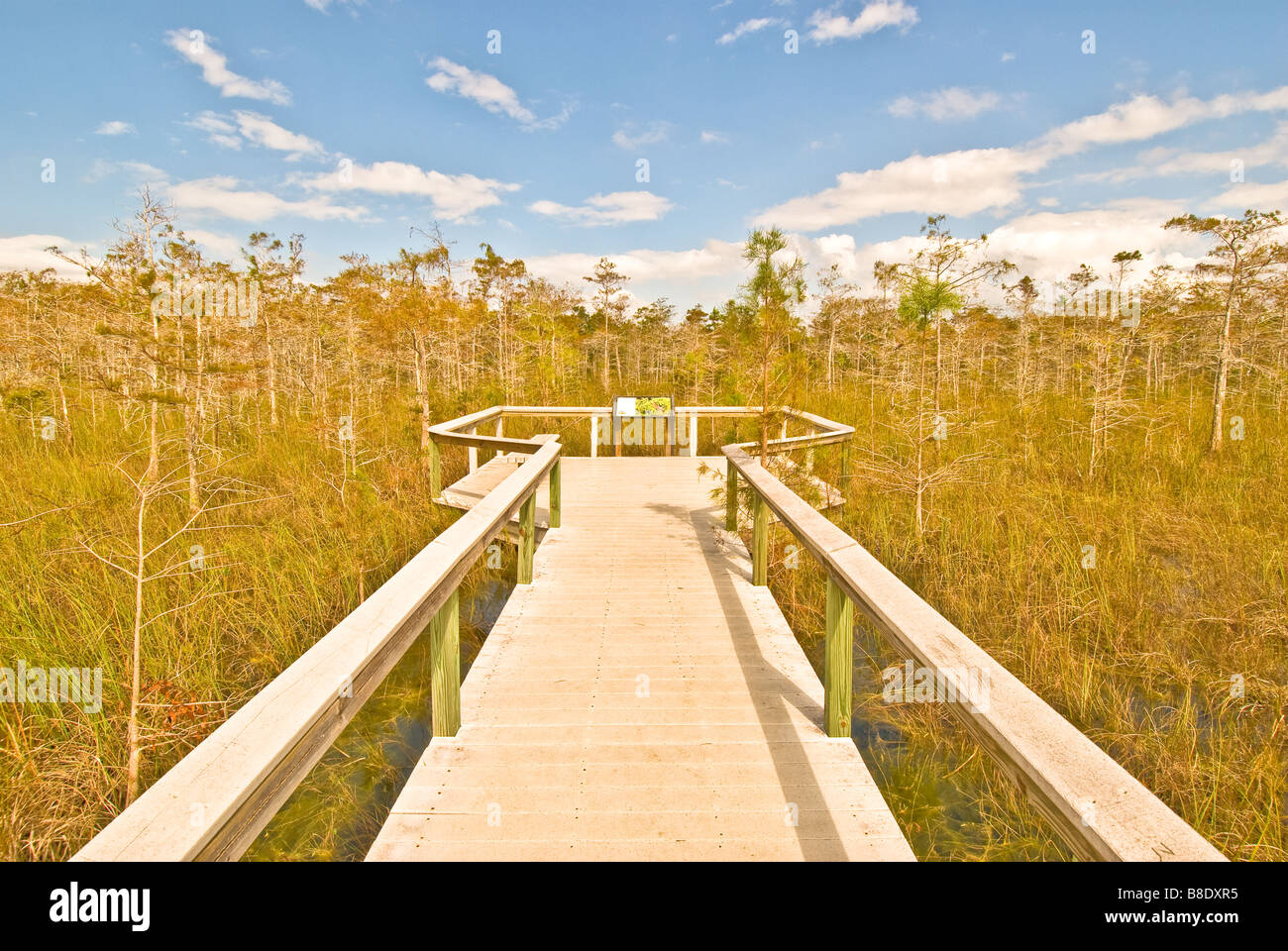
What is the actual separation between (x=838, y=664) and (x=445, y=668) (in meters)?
1.79

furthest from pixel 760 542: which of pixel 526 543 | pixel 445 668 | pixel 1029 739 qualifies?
pixel 1029 739

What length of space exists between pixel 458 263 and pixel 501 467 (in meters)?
8.40

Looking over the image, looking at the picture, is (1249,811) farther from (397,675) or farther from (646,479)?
(646,479)

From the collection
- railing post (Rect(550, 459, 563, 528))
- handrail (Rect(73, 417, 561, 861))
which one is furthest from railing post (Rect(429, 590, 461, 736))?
railing post (Rect(550, 459, 563, 528))

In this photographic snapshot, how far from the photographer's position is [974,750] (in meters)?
3.75

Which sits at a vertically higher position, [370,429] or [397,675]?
[370,429]

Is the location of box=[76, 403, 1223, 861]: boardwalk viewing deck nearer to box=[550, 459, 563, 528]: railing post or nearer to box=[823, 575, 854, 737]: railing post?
box=[823, 575, 854, 737]: railing post

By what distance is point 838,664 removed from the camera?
2.82 metres

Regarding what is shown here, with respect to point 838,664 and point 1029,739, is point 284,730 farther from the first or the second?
point 838,664

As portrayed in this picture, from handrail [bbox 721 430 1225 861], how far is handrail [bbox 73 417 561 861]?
1.63 m

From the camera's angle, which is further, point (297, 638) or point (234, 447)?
point (234, 447)

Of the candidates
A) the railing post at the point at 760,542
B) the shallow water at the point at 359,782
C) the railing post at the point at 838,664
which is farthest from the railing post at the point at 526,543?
the railing post at the point at 838,664
